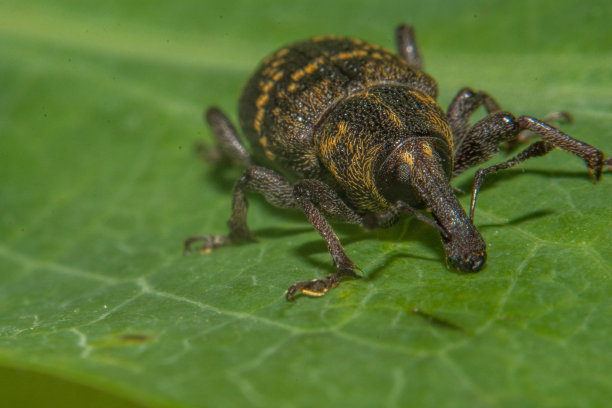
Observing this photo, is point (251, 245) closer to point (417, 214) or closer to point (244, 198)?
point (244, 198)

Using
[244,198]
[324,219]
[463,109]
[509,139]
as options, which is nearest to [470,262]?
[324,219]

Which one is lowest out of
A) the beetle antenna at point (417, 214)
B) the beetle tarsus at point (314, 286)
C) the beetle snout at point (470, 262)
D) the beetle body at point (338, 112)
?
the beetle tarsus at point (314, 286)

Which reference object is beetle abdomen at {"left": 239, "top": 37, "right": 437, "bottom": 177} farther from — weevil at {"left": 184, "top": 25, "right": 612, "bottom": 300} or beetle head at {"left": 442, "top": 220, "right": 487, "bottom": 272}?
beetle head at {"left": 442, "top": 220, "right": 487, "bottom": 272}

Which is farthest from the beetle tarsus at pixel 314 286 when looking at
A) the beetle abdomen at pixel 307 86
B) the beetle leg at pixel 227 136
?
the beetle leg at pixel 227 136

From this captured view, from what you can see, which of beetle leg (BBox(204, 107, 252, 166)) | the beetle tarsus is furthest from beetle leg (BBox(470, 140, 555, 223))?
beetle leg (BBox(204, 107, 252, 166))

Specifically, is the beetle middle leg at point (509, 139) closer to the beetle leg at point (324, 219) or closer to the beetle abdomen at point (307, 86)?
the beetle abdomen at point (307, 86)
